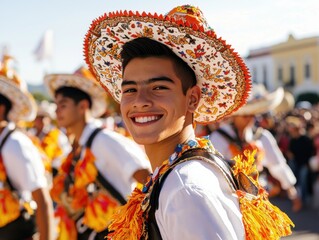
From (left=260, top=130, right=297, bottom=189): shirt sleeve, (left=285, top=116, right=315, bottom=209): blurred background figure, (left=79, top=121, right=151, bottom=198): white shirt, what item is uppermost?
(left=79, top=121, right=151, bottom=198): white shirt

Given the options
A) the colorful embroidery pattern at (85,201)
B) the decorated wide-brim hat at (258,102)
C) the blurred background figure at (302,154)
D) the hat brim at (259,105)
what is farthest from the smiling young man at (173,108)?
the blurred background figure at (302,154)

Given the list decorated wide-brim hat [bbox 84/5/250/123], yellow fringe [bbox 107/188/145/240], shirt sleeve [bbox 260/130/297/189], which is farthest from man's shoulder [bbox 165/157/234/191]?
shirt sleeve [bbox 260/130/297/189]

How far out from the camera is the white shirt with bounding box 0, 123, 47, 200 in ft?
11.2

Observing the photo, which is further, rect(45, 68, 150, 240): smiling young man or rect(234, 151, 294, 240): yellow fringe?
rect(45, 68, 150, 240): smiling young man

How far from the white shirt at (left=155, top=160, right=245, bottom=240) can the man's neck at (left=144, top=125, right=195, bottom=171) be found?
29 cm

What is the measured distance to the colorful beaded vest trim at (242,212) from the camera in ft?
5.91

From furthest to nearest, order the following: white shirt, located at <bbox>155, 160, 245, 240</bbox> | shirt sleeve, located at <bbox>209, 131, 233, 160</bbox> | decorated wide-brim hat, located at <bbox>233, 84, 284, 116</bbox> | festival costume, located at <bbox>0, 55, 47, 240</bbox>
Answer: decorated wide-brim hat, located at <bbox>233, 84, 284, 116</bbox> < shirt sleeve, located at <bbox>209, 131, 233, 160</bbox> < festival costume, located at <bbox>0, 55, 47, 240</bbox> < white shirt, located at <bbox>155, 160, 245, 240</bbox>

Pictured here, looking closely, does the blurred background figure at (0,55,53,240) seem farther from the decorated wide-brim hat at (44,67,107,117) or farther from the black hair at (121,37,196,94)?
the black hair at (121,37,196,94)

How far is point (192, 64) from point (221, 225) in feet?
2.46

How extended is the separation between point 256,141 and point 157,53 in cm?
453

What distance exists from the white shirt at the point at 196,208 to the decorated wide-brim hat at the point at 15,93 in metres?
2.66

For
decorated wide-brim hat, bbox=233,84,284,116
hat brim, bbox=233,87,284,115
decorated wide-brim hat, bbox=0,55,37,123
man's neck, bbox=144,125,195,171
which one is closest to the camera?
man's neck, bbox=144,125,195,171

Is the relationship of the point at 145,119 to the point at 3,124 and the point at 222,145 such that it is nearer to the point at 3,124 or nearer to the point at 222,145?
the point at 3,124

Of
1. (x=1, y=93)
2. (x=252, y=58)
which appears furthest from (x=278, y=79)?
(x=1, y=93)
